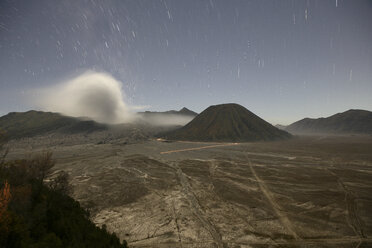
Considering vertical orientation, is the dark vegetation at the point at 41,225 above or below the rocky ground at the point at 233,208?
above

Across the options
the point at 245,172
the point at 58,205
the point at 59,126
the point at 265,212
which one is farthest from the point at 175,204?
the point at 59,126

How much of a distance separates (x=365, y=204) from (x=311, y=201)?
4.85 metres

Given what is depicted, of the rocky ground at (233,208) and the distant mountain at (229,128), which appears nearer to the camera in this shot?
the rocky ground at (233,208)

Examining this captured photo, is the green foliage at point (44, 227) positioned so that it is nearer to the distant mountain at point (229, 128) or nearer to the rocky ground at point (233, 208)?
the rocky ground at point (233, 208)

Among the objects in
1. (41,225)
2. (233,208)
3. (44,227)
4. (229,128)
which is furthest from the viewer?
(229,128)

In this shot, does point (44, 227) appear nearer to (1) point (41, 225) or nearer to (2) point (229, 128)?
(1) point (41, 225)

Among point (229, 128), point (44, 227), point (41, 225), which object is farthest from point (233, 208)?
point (229, 128)

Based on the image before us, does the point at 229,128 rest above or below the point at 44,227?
above

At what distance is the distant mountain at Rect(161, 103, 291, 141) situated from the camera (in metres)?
112

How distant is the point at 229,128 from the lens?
392 ft

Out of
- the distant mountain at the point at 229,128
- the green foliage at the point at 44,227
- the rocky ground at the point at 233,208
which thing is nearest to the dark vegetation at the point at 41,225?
the green foliage at the point at 44,227

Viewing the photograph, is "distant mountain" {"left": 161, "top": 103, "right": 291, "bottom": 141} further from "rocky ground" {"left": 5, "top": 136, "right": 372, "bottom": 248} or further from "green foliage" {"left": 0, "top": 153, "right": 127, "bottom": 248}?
"green foliage" {"left": 0, "top": 153, "right": 127, "bottom": 248}

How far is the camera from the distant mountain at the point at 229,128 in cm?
11169

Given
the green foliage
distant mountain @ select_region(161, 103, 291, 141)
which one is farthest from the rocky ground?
distant mountain @ select_region(161, 103, 291, 141)
